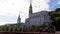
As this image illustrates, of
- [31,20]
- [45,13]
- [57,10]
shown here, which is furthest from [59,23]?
[31,20]

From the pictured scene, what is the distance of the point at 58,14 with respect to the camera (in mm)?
41938

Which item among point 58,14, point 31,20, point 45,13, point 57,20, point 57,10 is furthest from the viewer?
point 31,20

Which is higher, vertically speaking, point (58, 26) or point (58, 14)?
point (58, 14)

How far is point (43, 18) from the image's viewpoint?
53.1m

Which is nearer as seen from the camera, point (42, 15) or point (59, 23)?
point (59, 23)

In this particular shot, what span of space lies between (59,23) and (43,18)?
48.0ft

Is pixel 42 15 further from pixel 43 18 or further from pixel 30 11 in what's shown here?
pixel 30 11

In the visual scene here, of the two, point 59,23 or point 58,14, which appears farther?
point 58,14

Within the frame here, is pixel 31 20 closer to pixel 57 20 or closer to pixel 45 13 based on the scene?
pixel 45 13

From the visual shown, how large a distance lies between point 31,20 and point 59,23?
20.2 meters

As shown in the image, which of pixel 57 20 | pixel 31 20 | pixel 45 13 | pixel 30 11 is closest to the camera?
pixel 57 20

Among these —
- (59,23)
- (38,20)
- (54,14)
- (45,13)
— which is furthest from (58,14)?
(38,20)

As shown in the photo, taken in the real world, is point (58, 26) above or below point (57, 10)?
below

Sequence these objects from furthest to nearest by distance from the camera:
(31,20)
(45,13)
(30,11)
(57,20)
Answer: (30,11), (31,20), (45,13), (57,20)
